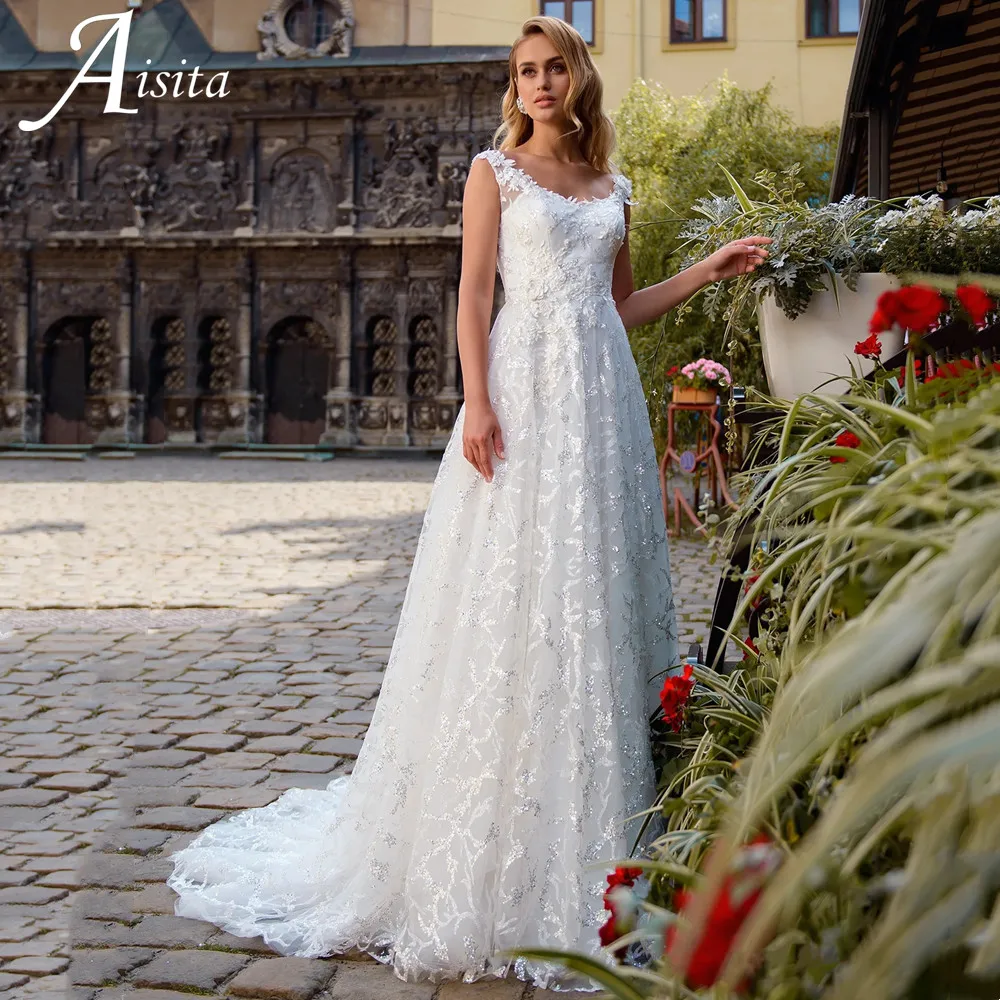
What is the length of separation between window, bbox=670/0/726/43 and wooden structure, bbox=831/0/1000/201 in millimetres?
15434

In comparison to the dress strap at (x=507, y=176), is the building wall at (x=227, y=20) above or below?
above

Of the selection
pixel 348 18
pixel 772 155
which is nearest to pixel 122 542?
pixel 772 155

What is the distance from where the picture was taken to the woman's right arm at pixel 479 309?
3369mm

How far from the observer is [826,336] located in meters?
3.26

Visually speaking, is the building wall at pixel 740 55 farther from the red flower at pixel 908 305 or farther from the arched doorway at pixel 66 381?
the red flower at pixel 908 305

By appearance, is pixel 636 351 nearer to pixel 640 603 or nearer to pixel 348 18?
pixel 640 603

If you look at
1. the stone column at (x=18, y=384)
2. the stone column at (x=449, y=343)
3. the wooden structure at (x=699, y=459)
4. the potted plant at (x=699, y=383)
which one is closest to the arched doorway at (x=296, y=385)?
the stone column at (x=449, y=343)

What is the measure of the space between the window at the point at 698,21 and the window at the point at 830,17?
67.8 inches

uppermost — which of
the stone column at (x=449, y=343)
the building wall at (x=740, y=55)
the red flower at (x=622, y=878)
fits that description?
the building wall at (x=740, y=55)

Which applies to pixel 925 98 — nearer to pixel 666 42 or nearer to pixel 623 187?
pixel 623 187

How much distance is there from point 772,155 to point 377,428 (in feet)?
38.8

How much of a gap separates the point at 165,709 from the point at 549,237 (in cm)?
325

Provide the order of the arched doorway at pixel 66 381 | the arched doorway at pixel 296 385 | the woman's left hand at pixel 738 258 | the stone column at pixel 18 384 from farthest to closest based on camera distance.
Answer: the arched doorway at pixel 66 381, the stone column at pixel 18 384, the arched doorway at pixel 296 385, the woman's left hand at pixel 738 258

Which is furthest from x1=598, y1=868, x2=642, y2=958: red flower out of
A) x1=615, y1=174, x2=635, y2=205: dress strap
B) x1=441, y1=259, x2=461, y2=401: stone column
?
x1=441, y1=259, x2=461, y2=401: stone column
